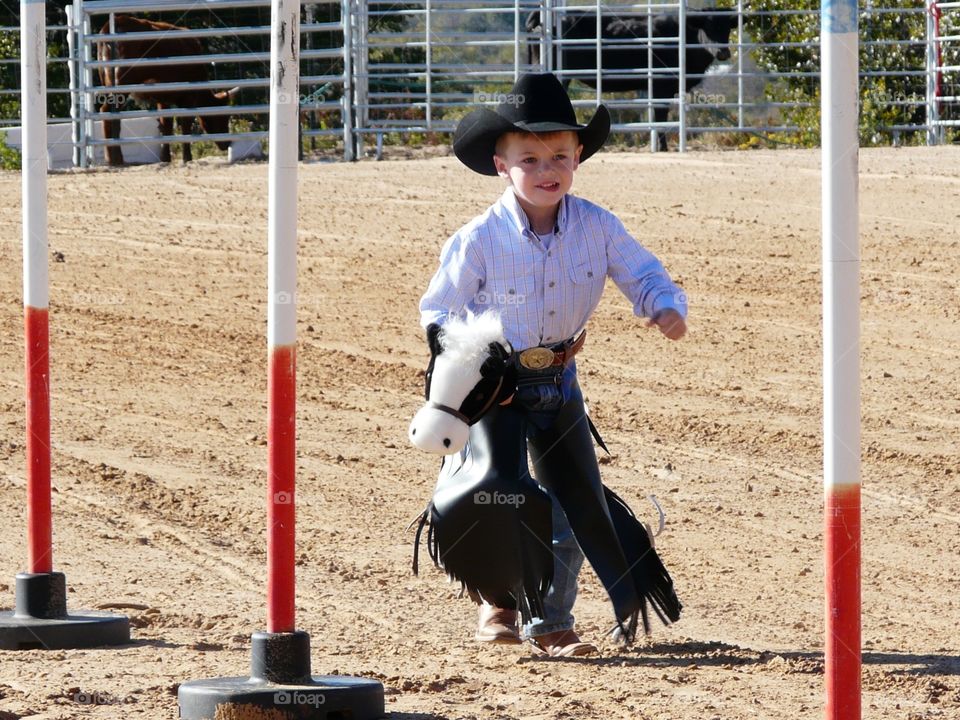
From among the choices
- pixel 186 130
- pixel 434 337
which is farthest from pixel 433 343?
pixel 186 130

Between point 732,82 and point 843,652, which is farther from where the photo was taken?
point 732,82

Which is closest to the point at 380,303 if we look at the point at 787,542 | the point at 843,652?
the point at 787,542

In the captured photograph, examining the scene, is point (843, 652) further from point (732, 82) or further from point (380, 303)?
point (732, 82)

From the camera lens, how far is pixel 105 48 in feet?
60.8

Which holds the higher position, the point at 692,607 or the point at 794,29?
the point at 794,29

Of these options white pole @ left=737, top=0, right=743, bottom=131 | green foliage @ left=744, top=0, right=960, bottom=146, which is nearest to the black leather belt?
white pole @ left=737, top=0, right=743, bottom=131

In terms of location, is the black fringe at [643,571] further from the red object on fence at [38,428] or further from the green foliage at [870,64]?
the green foliage at [870,64]

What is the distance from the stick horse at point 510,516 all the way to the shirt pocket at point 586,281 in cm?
30

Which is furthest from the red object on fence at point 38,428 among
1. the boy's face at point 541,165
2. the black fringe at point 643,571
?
the black fringe at point 643,571

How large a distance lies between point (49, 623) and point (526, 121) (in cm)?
224

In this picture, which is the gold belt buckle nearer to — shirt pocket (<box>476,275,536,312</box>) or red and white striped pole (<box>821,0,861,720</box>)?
shirt pocket (<box>476,275,536,312</box>)

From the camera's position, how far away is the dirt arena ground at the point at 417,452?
5.06 meters

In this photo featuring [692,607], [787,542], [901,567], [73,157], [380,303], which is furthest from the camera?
[73,157]

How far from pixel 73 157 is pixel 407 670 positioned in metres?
14.1
